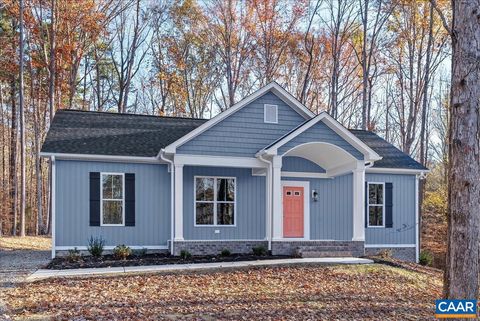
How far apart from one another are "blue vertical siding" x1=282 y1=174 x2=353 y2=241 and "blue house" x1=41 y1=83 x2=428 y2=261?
33 mm

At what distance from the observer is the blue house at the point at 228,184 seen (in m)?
12.4

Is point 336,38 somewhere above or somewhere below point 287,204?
above

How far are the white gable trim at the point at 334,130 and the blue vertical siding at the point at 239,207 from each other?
57.2 inches

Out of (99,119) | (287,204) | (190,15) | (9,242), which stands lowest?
(9,242)

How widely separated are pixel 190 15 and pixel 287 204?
51.8ft

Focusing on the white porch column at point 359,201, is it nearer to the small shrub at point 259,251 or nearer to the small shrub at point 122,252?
the small shrub at point 259,251

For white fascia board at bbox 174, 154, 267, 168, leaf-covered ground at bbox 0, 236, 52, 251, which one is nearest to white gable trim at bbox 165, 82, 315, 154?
white fascia board at bbox 174, 154, 267, 168

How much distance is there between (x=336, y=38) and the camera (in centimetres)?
2372

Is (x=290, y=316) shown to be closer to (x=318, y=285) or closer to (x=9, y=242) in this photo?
(x=318, y=285)

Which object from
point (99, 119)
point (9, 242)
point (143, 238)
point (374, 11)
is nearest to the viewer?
point (143, 238)

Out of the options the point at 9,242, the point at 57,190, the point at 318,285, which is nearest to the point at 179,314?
the point at 318,285

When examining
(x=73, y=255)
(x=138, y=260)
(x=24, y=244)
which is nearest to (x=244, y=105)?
(x=138, y=260)

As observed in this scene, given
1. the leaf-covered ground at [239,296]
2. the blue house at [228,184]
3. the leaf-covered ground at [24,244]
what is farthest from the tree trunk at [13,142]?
the leaf-covered ground at [239,296]

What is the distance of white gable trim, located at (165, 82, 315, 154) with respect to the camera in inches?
484
